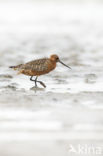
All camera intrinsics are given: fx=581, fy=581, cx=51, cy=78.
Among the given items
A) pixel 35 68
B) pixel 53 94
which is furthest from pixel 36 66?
pixel 53 94

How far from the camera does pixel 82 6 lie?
32469 millimetres

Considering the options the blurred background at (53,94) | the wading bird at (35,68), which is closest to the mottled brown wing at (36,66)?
the wading bird at (35,68)

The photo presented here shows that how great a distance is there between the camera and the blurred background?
650cm

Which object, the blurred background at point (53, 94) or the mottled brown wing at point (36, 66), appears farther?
the mottled brown wing at point (36, 66)

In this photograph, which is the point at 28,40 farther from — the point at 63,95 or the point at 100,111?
the point at 100,111

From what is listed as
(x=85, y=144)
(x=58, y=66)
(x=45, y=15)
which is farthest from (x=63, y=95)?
(x=45, y=15)

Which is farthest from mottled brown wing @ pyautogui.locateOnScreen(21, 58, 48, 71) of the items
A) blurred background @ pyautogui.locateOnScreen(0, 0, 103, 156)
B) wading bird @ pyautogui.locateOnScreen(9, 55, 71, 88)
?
blurred background @ pyautogui.locateOnScreen(0, 0, 103, 156)

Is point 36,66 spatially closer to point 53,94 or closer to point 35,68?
point 35,68

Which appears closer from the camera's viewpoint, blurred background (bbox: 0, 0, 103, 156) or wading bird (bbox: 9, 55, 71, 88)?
blurred background (bbox: 0, 0, 103, 156)

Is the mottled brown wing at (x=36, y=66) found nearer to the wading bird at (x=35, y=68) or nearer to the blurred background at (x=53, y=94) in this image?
the wading bird at (x=35, y=68)

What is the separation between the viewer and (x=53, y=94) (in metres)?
9.30

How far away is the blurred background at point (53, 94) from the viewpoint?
650 cm

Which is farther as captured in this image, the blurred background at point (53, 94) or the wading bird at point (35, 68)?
the wading bird at point (35, 68)

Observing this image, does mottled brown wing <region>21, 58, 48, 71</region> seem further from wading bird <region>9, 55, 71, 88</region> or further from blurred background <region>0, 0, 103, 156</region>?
blurred background <region>0, 0, 103, 156</region>
